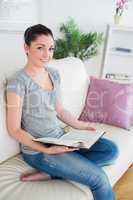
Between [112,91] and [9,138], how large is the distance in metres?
0.92

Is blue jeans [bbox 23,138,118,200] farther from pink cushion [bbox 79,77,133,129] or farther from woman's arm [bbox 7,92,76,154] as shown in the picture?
pink cushion [bbox 79,77,133,129]

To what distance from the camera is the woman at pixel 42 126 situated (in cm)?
135

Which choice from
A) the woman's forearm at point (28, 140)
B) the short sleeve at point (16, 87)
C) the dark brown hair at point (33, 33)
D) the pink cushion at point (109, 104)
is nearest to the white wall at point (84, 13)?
the pink cushion at point (109, 104)

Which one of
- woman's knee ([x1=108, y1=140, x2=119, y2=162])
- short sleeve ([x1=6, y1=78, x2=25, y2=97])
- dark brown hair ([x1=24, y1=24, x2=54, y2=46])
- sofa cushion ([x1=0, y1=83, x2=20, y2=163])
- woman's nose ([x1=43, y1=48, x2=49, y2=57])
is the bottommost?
woman's knee ([x1=108, y1=140, x2=119, y2=162])

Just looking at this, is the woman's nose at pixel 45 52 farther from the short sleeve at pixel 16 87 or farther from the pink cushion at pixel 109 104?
the pink cushion at pixel 109 104

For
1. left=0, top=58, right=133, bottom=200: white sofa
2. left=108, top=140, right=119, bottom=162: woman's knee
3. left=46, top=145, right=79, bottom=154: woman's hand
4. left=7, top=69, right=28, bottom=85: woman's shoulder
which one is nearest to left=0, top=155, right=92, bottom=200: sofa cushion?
left=0, top=58, right=133, bottom=200: white sofa

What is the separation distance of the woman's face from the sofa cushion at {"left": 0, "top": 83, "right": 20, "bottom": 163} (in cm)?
22

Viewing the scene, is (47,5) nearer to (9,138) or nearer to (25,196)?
(9,138)

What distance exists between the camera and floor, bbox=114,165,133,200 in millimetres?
1839

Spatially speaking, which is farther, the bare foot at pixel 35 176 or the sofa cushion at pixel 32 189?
the bare foot at pixel 35 176

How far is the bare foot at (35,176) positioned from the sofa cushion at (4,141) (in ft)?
0.57

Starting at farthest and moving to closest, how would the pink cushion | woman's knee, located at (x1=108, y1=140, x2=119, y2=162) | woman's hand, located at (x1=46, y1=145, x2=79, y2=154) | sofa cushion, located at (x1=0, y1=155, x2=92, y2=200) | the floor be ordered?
the pink cushion
the floor
woman's knee, located at (x1=108, y1=140, x2=119, y2=162)
woman's hand, located at (x1=46, y1=145, x2=79, y2=154)
sofa cushion, located at (x1=0, y1=155, x2=92, y2=200)

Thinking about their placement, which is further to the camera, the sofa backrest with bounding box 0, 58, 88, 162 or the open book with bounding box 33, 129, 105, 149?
the sofa backrest with bounding box 0, 58, 88, 162

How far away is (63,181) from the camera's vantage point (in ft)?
4.53
